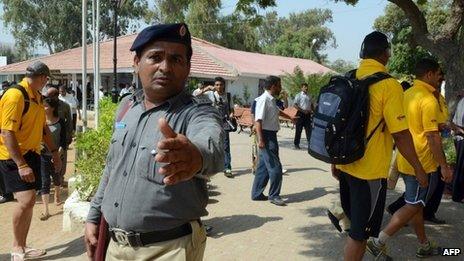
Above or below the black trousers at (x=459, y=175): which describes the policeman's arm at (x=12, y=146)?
above

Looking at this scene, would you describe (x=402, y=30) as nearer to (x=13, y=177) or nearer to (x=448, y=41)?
(x=448, y=41)

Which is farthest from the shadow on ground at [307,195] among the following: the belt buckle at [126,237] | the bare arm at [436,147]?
the belt buckle at [126,237]

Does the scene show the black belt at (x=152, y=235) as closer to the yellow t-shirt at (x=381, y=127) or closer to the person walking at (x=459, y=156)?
the yellow t-shirt at (x=381, y=127)

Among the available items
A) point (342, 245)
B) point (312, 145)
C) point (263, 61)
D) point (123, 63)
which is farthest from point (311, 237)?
point (263, 61)

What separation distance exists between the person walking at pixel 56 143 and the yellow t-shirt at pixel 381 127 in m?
4.65

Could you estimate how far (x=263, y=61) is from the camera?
107 ft

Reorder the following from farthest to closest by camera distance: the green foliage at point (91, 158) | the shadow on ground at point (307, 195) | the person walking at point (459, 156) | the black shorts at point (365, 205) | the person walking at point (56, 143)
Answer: the shadow on ground at point (307, 195)
the person walking at point (56, 143)
the person walking at point (459, 156)
the green foliage at point (91, 158)
the black shorts at point (365, 205)

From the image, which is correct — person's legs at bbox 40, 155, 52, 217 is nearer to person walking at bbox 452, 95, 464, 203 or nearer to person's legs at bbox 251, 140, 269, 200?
person's legs at bbox 251, 140, 269, 200

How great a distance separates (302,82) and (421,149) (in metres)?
20.4

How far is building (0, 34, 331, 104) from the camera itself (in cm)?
2477

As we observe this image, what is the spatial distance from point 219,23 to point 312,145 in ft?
119

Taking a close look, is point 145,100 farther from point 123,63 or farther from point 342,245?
point 123,63

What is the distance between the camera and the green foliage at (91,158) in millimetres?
5703

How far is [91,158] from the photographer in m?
5.90
